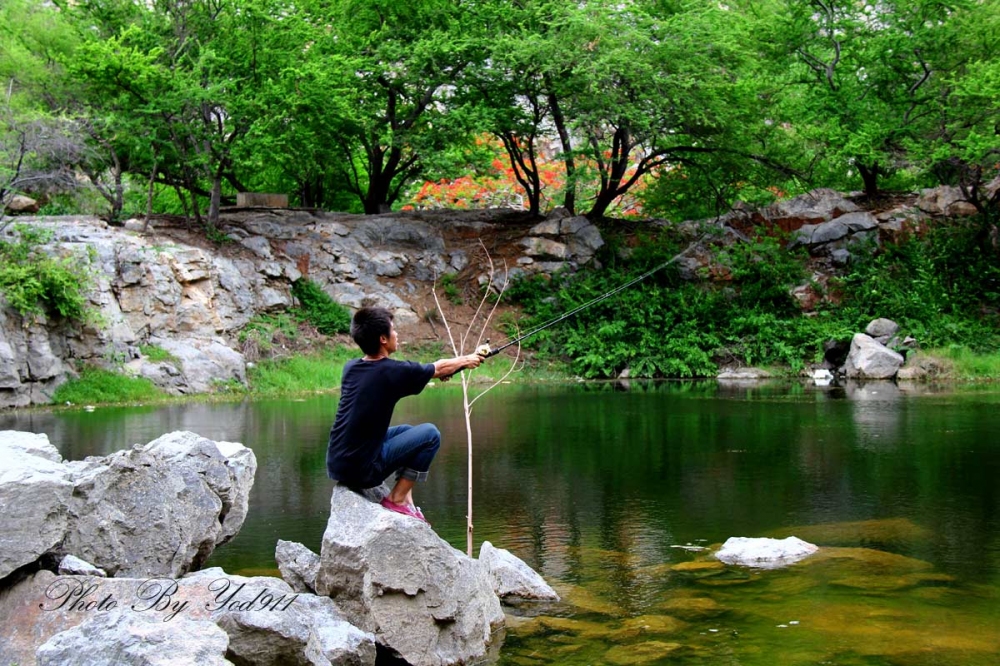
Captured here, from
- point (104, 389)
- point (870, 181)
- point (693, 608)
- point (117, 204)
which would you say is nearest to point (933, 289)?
point (870, 181)

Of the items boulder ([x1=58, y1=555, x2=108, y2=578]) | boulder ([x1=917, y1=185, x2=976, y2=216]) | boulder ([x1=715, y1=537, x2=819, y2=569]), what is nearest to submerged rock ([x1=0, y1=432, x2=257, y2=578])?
boulder ([x1=58, y1=555, x2=108, y2=578])

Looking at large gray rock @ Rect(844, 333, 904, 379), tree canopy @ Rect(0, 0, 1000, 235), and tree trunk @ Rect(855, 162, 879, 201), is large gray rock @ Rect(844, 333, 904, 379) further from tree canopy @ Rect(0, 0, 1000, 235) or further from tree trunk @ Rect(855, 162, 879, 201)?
tree trunk @ Rect(855, 162, 879, 201)

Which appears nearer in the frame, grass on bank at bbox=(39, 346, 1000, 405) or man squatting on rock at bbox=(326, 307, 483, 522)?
man squatting on rock at bbox=(326, 307, 483, 522)

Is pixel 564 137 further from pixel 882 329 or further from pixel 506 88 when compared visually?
pixel 882 329

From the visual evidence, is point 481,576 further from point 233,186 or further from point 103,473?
point 233,186

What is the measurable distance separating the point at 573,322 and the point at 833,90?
890cm

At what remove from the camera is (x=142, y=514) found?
5957 millimetres

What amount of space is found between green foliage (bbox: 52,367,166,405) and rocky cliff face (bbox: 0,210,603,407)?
21cm

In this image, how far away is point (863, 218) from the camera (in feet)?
87.9

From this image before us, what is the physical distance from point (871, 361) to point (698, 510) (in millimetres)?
14462

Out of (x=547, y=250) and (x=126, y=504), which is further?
(x=547, y=250)

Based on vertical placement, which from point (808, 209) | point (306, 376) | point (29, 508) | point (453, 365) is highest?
point (808, 209)

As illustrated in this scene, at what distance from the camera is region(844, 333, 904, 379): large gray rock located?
22.1m

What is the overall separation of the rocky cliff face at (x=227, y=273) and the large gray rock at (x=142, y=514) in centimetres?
1178
